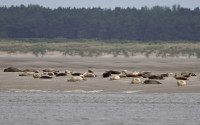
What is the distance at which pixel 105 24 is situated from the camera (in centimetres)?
9238

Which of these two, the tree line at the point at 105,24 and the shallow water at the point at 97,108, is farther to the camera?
the tree line at the point at 105,24

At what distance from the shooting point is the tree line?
289 feet

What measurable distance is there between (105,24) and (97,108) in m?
79.0

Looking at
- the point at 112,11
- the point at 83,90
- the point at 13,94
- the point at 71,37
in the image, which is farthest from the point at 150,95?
the point at 112,11

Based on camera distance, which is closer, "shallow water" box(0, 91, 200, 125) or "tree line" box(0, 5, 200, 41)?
"shallow water" box(0, 91, 200, 125)

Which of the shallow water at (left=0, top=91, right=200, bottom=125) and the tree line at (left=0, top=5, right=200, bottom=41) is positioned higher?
the tree line at (left=0, top=5, right=200, bottom=41)

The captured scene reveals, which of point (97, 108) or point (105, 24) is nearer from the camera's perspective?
point (97, 108)

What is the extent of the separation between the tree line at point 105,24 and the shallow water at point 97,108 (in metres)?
70.7

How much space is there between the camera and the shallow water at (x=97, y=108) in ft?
38.9

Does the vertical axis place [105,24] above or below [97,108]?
above

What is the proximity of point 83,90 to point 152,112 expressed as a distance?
4.65 metres

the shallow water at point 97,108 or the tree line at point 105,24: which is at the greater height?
the tree line at point 105,24

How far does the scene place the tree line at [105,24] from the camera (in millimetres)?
88062

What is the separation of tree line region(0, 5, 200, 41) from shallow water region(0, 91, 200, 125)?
70.7m
